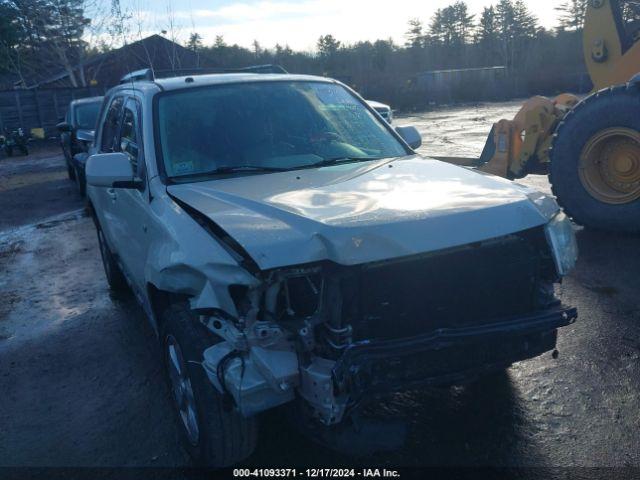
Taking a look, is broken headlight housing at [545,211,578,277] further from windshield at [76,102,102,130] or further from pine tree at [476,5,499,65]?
pine tree at [476,5,499,65]

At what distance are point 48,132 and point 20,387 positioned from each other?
2542cm

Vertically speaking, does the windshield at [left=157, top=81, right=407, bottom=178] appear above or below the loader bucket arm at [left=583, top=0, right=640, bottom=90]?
below

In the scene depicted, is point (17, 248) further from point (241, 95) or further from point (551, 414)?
point (551, 414)

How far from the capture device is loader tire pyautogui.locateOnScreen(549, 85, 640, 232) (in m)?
6.25

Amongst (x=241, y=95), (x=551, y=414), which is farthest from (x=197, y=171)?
(x=551, y=414)

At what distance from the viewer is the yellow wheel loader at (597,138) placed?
6320mm

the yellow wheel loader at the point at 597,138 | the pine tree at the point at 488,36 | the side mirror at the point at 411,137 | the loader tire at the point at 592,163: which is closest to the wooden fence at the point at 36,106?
the yellow wheel loader at the point at 597,138

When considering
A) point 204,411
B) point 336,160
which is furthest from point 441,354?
point 336,160

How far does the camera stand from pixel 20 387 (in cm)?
418

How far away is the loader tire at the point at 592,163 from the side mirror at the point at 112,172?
4.83 meters

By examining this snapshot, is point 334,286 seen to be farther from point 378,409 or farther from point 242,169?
point 242,169

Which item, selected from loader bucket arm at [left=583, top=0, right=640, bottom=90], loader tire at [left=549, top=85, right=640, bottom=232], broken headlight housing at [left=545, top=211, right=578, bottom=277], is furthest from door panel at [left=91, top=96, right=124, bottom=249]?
loader bucket arm at [left=583, top=0, right=640, bottom=90]

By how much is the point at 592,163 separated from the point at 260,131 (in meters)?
4.26

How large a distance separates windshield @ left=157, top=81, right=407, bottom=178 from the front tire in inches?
45.9
